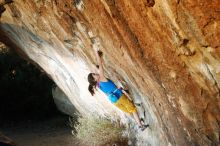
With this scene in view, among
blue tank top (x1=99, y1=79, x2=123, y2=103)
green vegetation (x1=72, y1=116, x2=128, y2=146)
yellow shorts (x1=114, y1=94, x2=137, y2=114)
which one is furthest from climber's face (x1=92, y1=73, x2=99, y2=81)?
green vegetation (x1=72, y1=116, x2=128, y2=146)

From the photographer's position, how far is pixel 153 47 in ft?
19.9

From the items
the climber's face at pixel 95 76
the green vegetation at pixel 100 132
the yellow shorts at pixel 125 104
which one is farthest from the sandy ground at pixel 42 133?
the yellow shorts at pixel 125 104

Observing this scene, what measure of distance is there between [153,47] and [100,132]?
6.42 m

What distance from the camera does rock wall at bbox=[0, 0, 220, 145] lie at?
5.33 meters

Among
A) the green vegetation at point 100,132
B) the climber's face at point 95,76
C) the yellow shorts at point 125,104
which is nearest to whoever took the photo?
the yellow shorts at point 125,104

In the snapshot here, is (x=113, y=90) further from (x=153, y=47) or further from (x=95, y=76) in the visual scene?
(x=153, y=47)

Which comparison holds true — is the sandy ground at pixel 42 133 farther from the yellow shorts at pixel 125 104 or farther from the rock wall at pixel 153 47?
the rock wall at pixel 153 47

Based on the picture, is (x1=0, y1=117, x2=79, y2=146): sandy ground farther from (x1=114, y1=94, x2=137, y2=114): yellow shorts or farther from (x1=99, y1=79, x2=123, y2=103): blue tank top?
(x1=99, y1=79, x2=123, y2=103): blue tank top

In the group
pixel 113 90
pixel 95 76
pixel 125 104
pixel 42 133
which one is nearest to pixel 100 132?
pixel 95 76

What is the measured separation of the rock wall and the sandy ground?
14.5 ft

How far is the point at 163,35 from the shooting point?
574 cm

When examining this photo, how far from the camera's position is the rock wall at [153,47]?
17.5ft

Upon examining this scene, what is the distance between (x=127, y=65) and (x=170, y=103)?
101 cm

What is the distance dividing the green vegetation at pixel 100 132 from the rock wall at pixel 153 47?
2.25 m
